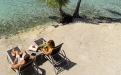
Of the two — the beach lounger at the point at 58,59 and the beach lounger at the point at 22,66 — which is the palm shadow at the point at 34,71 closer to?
the beach lounger at the point at 22,66

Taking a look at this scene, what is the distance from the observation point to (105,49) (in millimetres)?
12414

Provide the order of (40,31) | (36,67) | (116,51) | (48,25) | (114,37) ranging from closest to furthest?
1. (36,67)
2. (116,51)
3. (114,37)
4. (40,31)
5. (48,25)

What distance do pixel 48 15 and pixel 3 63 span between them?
24.8 feet

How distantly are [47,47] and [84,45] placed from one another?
2972 millimetres

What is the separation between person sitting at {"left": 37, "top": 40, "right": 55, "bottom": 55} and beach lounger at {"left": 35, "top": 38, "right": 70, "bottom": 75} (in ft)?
0.90

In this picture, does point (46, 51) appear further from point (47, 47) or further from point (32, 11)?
point (32, 11)

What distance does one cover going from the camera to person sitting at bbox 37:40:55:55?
10977 mm

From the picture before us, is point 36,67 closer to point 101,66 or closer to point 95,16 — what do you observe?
point 101,66

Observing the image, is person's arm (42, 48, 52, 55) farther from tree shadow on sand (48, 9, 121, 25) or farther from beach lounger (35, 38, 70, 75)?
tree shadow on sand (48, 9, 121, 25)

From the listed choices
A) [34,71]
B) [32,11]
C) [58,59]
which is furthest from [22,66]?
[32,11]

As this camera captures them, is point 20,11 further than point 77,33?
Yes

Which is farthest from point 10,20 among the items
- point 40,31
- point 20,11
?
point 40,31

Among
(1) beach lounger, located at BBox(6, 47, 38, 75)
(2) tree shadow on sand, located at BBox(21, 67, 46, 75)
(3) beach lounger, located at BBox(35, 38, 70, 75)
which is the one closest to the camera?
(1) beach lounger, located at BBox(6, 47, 38, 75)

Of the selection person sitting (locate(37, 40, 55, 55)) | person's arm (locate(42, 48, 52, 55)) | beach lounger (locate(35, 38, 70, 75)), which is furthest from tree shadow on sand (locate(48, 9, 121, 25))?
person's arm (locate(42, 48, 52, 55))
